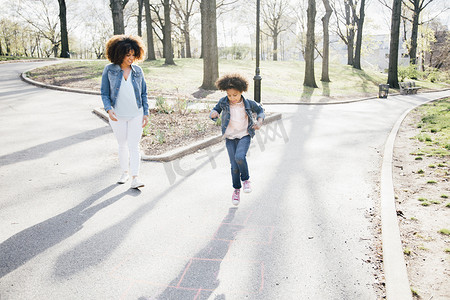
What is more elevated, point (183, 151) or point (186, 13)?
point (186, 13)

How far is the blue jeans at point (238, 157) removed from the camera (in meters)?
4.39

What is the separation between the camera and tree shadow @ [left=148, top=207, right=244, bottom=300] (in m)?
2.68

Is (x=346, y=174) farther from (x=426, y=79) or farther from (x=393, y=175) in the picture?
(x=426, y=79)

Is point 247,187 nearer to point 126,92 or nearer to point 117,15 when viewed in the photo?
point 126,92

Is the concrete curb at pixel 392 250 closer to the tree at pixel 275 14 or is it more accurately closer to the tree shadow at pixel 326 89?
the tree shadow at pixel 326 89

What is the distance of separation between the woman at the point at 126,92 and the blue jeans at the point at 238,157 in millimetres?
1341

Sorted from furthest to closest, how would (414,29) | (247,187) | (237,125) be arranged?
(414,29), (247,187), (237,125)

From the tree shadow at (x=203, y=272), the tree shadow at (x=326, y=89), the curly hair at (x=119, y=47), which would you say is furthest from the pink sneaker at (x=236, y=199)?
the tree shadow at (x=326, y=89)

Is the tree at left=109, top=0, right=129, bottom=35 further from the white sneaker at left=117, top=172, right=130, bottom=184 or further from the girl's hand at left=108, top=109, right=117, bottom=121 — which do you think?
the girl's hand at left=108, top=109, right=117, bottom=121

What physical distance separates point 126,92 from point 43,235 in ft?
6.72

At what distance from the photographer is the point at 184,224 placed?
3.92 m

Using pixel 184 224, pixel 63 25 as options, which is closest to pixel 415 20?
pixel 63 25

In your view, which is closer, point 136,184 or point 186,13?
point 136,184

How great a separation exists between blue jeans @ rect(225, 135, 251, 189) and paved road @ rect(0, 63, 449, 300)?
1.17ft
